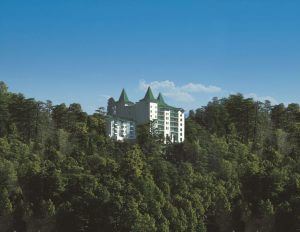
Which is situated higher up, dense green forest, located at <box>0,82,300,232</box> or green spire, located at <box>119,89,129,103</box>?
green spire, located at <box>119,89,129,103</box>

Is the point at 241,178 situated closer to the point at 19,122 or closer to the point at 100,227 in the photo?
the point at 100,227

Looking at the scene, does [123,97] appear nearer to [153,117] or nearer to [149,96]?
[149,96]

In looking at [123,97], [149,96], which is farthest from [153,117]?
[123,97]

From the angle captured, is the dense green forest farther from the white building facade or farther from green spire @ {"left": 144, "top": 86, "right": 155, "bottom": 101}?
green spire @ {"left": 144, "top": 86, "right": 155, "bottom": 101}

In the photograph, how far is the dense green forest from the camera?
62.6 metres

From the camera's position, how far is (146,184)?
220 ft

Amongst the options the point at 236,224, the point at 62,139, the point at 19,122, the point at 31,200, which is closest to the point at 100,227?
the point at 31,200

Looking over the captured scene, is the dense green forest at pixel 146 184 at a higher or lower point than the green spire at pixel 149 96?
lower

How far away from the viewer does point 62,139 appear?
8531 cm

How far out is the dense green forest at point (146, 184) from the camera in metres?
62.6

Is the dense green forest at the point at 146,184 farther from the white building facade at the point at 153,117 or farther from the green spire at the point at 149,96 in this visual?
the green spire at the point at 149,96

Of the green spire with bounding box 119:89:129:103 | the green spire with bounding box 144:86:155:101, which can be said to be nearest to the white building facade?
the green spire with bounding box 144:86:155:101

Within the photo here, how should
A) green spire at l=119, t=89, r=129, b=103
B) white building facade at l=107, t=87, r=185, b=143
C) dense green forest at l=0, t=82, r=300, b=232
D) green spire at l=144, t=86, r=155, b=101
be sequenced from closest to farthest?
dense green forest at l=0, t=82, r=300, b=232 → white building facade at l=107, t=87, r=185, b=143 → green spire at l=144, t=86, r=155, b=101 → green spire at l=119, t=89, r=129, b=103

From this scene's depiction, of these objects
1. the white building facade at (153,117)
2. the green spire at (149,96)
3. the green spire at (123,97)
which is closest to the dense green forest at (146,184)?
the white building facade at (153,117)
